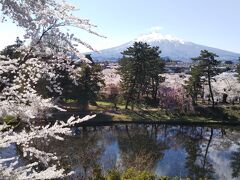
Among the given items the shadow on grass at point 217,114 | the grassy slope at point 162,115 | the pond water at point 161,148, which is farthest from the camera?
the shadow on grass at point 217,114

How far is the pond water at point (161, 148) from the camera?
1331 inches

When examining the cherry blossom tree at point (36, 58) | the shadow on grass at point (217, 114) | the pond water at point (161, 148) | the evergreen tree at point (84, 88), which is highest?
the cherry blossom tree at point (36, 58)

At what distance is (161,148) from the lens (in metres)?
48.5

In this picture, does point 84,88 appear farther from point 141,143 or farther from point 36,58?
point 36,58

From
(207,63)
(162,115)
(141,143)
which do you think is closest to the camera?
(141,143)

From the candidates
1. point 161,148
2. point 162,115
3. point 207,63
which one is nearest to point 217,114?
point 207,63

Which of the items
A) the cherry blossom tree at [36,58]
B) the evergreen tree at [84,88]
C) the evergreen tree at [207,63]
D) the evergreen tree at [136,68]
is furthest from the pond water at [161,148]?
the cherry blossom tree at [36,58]

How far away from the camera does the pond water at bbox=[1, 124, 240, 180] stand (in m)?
33.8

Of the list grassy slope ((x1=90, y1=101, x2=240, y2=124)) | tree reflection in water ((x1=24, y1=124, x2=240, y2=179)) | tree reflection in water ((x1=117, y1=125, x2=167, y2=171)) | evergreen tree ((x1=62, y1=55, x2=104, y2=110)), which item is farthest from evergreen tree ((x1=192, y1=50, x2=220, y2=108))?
evergreen tree ((x1=62, y1=55, x2=104, y2=110))

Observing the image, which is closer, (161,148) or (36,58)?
(36,58)

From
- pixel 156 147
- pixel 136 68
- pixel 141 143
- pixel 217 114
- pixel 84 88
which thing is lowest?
pixel 156 147

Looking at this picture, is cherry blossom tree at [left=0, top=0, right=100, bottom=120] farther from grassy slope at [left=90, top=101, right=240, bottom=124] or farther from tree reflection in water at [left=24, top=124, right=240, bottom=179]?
grassy slope at [left=90, top=101, right=240, bottom=124]

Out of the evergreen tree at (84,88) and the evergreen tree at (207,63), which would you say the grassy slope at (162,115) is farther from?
A: the evergreen tree at (207,63)

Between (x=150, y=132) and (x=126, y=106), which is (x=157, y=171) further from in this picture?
(x=126, y=106)
